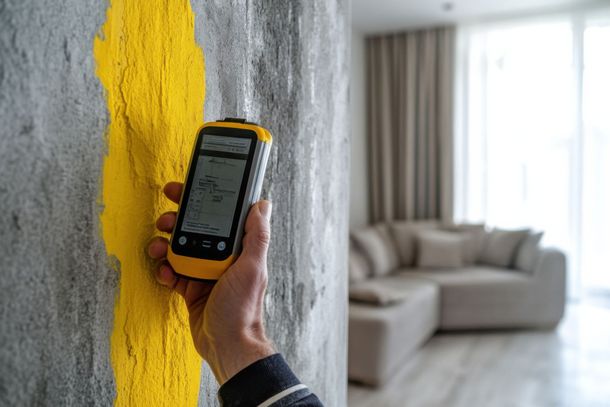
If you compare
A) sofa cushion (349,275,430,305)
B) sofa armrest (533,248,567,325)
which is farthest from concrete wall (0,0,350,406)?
sofa armrest (533,248,567,325)

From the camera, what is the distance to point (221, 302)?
0.61 metres

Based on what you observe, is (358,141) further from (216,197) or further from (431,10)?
(216,197)

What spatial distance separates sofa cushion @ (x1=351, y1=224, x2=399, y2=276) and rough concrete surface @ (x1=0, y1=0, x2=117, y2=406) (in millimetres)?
3699

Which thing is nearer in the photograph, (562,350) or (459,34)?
(562,350)

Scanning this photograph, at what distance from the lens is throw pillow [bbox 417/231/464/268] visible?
430cm

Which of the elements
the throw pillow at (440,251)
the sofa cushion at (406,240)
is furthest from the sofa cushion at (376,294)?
the sofa cushion at (406,240)

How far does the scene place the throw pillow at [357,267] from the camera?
12.2 feet

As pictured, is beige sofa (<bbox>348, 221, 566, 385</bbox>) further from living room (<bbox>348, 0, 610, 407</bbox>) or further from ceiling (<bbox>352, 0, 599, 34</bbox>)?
ceiling (<bbox>352, 0, 599, 34</bbox>)

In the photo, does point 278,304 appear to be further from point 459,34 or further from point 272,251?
point 459,34

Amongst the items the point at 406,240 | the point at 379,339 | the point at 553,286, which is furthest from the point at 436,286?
the point at 379,339

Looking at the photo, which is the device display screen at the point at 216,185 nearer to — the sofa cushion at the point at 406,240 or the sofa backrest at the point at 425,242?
the sofa backrest at the point at 425,242

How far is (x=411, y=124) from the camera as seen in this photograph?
5.08 m

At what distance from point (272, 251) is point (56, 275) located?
0.43 metres

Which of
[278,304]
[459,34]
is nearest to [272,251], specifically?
[278,304]
